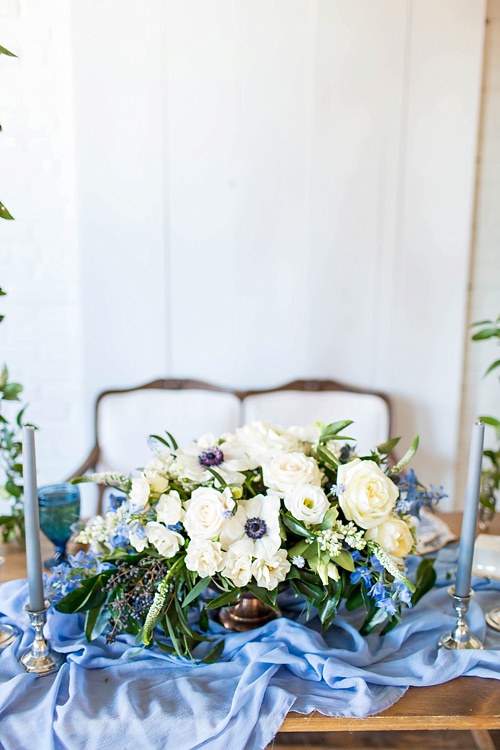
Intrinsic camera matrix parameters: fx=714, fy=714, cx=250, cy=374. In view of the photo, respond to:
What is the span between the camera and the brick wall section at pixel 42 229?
2.59 metres

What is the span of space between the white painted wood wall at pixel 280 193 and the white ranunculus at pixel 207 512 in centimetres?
158

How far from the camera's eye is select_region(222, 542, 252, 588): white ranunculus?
3.94 ft

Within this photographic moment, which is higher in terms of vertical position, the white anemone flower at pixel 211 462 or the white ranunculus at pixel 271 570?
the white anemone flower at pixel 211 462

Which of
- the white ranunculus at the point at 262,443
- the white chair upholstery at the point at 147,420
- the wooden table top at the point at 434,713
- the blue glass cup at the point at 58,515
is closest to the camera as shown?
the wooden table top at the point at 434,713

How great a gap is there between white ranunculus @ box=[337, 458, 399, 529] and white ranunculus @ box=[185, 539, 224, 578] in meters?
0.23

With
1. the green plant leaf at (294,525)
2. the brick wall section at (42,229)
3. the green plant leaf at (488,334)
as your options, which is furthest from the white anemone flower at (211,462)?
the brick wall section at (42,229)

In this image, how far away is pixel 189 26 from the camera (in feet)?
8.34

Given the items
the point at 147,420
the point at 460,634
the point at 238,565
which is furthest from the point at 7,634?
the point at 147,420

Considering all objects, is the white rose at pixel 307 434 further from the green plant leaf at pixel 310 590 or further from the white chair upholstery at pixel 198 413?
the white chair upholstery at pixel 198 413

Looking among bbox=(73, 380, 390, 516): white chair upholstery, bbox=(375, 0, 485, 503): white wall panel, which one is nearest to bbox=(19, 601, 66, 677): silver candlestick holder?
bbox=(73, 380, 390, 516): white chair upholstery

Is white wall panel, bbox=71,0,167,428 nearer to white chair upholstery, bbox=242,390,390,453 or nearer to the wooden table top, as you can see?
white chair upholstery, bbox=242,390,390,453

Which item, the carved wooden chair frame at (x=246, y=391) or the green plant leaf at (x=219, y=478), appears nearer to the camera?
the green plant leaf at (x=219, y=478)

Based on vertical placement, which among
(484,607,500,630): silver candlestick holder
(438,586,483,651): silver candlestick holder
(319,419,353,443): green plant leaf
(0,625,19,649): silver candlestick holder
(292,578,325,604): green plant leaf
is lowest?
(0,625,19,649): silver candlestick holder

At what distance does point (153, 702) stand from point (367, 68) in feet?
7.44
